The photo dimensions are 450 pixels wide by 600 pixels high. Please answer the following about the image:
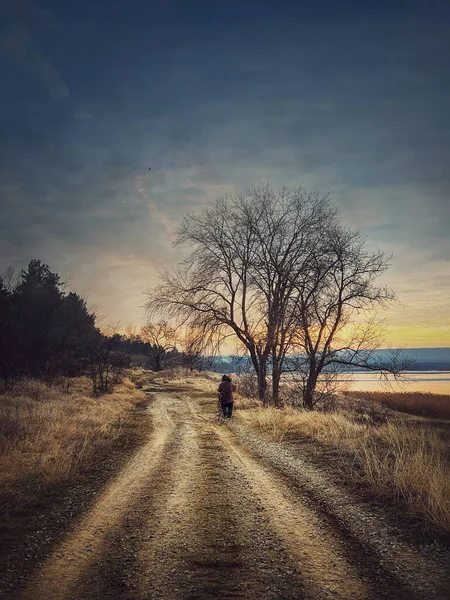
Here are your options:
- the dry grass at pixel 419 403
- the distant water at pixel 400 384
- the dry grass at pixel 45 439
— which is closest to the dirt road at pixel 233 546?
the dry grass at pixel 45 439

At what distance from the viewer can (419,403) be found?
34156 mm

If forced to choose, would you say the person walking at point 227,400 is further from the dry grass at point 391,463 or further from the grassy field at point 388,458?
the dry grass at point 391,463

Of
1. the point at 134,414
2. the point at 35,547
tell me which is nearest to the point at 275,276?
the point at 134,414

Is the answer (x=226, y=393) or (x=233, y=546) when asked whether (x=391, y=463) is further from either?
(x=226, y=393)

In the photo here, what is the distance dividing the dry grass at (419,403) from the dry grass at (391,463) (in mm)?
17314

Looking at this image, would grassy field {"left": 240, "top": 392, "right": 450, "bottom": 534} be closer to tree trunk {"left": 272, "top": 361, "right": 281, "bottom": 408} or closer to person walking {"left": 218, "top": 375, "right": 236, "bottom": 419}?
person walking {"left": 218, "top": 375, "right": 236, "bottom": 419}

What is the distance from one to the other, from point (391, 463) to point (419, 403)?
1193 inches

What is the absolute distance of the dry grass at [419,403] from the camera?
31281mm

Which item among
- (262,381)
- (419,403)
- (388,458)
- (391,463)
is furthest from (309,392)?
Result: (419,403)

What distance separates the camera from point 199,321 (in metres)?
21.0

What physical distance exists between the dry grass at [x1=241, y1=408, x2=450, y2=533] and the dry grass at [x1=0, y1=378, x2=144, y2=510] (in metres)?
5.72

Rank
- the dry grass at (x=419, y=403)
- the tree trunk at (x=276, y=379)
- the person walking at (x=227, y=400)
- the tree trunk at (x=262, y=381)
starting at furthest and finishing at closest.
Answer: the dry grass at (x=419, y=403)
the tree trunk at (x=262, y=381)
the tree trunk at (x=276, y=379)
the person walking at (x=227, y=400)

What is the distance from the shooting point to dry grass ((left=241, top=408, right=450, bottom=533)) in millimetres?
5694

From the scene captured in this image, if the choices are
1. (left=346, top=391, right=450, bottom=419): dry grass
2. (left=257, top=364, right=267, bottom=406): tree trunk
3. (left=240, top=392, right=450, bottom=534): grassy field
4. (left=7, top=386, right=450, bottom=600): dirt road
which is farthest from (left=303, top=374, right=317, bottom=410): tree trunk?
(left=7, top=386, right=450, bottom=600): dirt road
